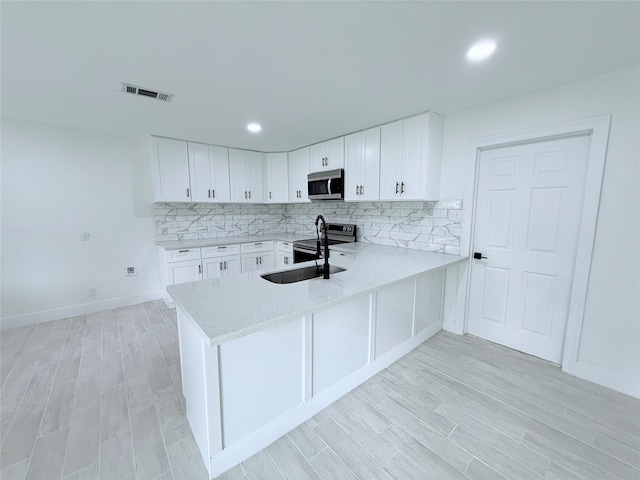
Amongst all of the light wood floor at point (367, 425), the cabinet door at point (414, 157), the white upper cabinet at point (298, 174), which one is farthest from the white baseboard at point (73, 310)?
the cabinet door at point (414, 157)

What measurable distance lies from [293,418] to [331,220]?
3.05 metres

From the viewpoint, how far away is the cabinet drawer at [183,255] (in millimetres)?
3576

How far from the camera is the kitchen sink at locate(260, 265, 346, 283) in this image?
Answer: 2.11m

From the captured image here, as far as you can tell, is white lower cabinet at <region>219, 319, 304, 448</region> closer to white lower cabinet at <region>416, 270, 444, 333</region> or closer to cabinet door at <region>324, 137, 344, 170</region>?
white lower cabinet at <region>416, 270, 444, 333</region>

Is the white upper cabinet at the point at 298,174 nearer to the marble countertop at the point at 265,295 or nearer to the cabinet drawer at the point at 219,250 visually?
the cabinet drawer at the point at 219,250

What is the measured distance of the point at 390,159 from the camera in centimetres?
302

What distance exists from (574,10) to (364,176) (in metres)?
2.16

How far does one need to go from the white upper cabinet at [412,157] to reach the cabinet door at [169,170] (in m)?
2.82

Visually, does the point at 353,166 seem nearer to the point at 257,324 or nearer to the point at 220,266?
the point at 220,266

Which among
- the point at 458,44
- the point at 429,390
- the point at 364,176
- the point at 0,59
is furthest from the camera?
the point at 364,176

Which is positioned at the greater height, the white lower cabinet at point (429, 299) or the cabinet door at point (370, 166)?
the cabinet door at point (370, 166)

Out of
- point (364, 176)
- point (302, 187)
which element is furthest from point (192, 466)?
point (302, 187)

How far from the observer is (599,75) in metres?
1.95

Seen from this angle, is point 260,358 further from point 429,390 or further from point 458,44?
point 458,44
